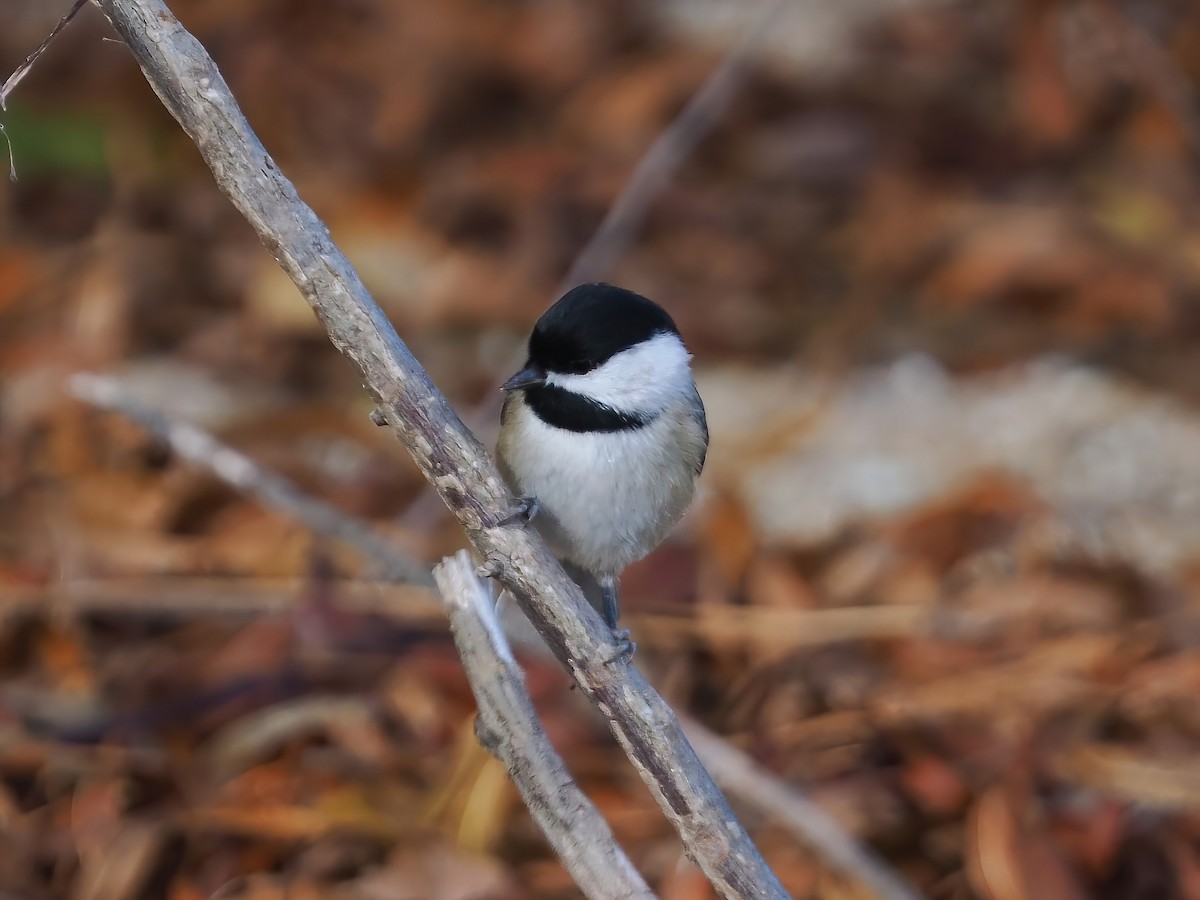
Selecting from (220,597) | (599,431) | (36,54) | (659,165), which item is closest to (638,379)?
(599,431)

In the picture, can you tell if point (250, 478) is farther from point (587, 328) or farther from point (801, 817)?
point (801, 817)

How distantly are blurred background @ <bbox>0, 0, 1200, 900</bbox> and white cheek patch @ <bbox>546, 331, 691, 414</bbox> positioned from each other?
0.57 metres

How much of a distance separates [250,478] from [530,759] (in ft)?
2.80

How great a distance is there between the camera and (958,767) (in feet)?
6.36

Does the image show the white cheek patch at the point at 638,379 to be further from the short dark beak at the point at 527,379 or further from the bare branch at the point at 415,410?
the bare branch at the point at 415,410

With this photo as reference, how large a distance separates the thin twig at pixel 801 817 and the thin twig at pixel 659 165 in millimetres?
1378

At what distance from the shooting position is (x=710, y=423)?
301cm

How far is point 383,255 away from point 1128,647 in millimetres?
2080

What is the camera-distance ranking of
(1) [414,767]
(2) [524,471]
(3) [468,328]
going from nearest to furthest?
1. (2) [524,471]
2. (1) [414,767]
3. (3) [468,328]

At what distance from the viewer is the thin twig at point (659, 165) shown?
292cm

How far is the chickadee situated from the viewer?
1.63 metres

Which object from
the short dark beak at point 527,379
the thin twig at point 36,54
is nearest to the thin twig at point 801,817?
the short dark beak at point 527,379

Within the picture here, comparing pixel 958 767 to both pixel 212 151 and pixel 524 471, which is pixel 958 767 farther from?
pixel 212 151

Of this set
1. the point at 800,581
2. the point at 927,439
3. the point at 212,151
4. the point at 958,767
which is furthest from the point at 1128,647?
the point at 212,151
